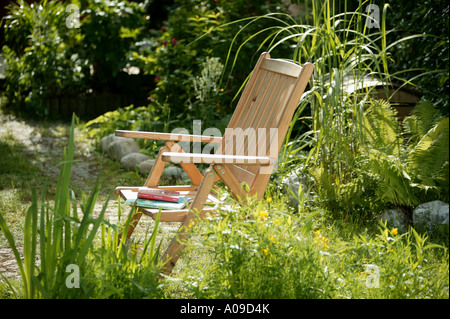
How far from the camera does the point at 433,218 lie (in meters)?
3.30

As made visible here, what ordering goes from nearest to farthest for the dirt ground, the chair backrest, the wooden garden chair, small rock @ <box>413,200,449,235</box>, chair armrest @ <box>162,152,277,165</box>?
chair armrest @ <box>162,152,277,165</box> < the wooden garden chair < the chair backrest < small rock @ <box>413,200,449,235</box> < the dirt ground

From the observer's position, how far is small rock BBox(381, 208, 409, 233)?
3.46 meters

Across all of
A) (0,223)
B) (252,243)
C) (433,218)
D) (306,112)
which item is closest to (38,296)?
(0,223)

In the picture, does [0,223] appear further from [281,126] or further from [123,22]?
[123,22]

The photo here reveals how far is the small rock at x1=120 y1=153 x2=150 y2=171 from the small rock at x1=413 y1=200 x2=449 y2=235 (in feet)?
9.27

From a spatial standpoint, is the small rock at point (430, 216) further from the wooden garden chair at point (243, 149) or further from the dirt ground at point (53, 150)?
the dirt ground at point (53, 150)

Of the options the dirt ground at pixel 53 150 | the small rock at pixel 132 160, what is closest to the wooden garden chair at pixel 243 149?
the dirt ground at pixel 53 150

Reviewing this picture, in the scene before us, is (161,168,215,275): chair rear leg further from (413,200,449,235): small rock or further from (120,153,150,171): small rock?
(120,153,150,171): small rock

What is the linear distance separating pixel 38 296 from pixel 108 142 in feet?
12.2

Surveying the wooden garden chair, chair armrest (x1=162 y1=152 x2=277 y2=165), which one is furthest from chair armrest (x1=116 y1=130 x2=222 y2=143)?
chair armrest (x1=162 y1=152 x2=277 y2=165)

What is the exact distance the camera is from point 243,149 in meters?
3.43

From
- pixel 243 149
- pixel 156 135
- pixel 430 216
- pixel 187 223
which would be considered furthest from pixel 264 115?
pixel 430 216

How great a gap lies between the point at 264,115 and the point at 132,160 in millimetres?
2291

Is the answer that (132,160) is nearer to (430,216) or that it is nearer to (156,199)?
(156,199)
